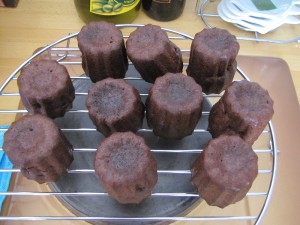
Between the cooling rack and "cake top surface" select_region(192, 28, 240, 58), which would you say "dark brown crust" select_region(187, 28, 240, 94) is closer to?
"cake top surface" select_region(192, 28, 240, 58)

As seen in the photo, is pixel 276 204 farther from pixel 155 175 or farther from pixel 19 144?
pixel 19 144

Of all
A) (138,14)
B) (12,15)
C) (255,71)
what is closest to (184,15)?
(138,14)

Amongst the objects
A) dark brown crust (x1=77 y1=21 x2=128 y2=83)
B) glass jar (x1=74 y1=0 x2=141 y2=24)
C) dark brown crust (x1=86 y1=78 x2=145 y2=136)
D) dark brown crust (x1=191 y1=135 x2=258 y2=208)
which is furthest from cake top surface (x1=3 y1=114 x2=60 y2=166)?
glass jar (x1=74 y1=0 x2=141 y2=24)

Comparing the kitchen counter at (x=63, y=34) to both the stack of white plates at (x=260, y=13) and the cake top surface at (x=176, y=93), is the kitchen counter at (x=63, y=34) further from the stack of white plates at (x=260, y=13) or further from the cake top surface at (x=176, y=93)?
the cake top surface at (x=176, y=93)

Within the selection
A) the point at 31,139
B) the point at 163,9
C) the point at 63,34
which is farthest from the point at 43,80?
the point at 163,9

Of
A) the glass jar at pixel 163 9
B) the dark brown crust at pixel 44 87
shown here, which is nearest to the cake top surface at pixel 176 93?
the dark brown crust at pixel 44 87

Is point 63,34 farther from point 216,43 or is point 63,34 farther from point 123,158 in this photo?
point 123,158
